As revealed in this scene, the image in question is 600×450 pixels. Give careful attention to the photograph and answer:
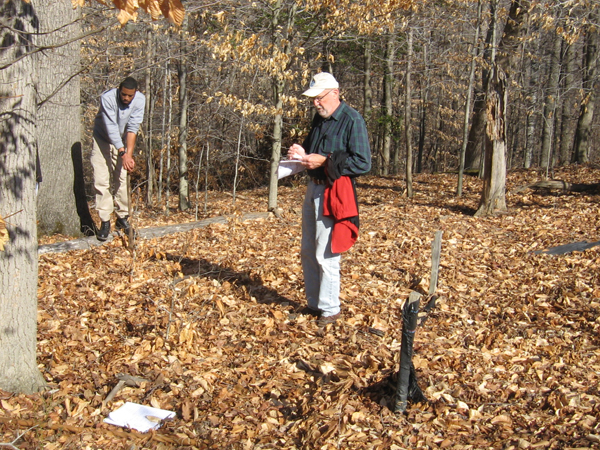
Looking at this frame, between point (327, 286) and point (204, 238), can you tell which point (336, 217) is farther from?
point (204, 238)

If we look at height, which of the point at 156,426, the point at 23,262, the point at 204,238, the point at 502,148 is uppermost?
the point at 502,148

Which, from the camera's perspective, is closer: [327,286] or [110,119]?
[327,286]

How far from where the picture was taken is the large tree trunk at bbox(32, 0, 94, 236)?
21.6ft

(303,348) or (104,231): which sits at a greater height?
(104,231)

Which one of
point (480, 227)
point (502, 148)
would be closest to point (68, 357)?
point (480, 227)

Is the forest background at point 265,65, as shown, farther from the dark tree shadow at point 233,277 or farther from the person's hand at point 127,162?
the dark tree shadow at point 233,277

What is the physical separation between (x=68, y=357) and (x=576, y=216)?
833cm

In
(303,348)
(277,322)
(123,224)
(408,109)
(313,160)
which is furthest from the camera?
(408,109)

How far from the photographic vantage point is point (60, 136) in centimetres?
690

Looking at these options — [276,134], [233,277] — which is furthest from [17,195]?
[276,134]

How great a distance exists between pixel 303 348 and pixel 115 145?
11.0 ft

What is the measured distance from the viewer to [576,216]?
9.23 m

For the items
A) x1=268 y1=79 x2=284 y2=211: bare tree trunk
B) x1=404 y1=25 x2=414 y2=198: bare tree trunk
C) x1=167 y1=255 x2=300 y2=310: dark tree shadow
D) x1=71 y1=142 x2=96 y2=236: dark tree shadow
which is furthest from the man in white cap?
x1=404 y1=25 x2=414 y2=198: bare tree trunk

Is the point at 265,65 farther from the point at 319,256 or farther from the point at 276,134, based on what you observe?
the point at 319,256
